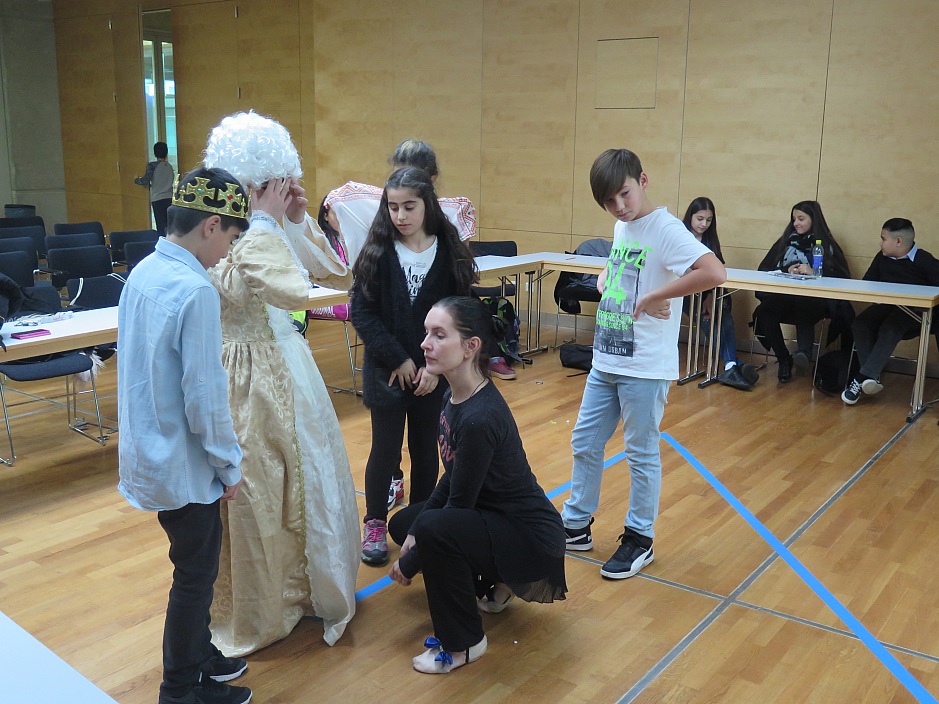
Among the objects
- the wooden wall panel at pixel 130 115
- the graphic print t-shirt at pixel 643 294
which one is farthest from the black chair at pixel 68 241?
the graphic print t-shirt at pixel 643 294

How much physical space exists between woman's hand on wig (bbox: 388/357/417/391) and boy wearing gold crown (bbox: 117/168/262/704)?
39.5 inches

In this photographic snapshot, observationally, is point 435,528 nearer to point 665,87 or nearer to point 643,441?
point 643,441

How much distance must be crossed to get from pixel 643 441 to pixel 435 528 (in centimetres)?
97

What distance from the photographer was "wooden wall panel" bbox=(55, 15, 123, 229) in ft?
40.1

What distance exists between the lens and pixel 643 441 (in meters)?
3.19

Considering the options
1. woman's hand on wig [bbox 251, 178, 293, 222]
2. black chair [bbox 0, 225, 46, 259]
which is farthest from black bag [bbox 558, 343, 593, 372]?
black chair [bbox 0, 225, 46, 259]

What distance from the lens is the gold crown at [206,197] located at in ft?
6.86

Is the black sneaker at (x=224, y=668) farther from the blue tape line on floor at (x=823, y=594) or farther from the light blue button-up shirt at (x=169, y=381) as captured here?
the blue tape line on floor at (x=823, y=594)

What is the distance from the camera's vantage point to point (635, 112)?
7.55m

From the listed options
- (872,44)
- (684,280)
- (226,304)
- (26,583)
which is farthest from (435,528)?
(872,44)

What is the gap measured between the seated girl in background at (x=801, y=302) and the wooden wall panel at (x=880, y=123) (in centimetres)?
25

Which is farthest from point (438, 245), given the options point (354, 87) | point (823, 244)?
point (354, 87)

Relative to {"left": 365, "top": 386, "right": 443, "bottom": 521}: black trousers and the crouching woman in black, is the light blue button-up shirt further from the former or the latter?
{"left": 365, "top": 386, "right": 443, "bottom": 521}: black trousers

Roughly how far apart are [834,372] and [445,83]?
4.67 m
